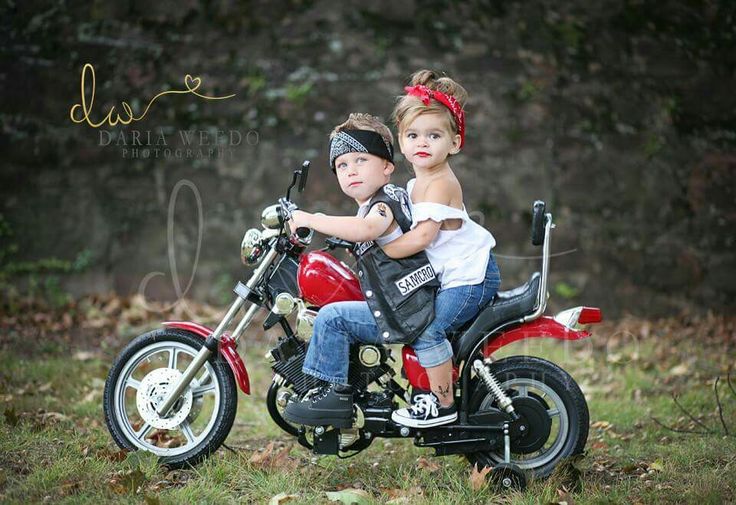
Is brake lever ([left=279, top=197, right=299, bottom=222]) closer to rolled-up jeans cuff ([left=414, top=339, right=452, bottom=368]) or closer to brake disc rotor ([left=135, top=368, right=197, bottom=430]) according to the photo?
rolled-up jeans cuff ([left=414, top=339, right=452, bottom=368])

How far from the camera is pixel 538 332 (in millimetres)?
3561

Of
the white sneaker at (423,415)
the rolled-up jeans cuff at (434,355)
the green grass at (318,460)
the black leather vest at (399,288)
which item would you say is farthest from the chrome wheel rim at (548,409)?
the black leather vest at (399,288)

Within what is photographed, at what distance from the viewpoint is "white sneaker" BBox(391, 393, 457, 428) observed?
3553 mm

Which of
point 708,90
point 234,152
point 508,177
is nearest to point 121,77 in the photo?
point 234,152

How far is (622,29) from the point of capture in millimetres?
7219

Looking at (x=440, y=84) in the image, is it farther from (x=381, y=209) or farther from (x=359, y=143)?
(x=381, y=209)

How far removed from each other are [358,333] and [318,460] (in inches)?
35.4

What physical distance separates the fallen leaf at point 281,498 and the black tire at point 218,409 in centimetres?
48

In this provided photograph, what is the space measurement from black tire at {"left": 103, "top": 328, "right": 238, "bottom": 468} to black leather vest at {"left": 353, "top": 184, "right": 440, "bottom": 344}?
2.66ft

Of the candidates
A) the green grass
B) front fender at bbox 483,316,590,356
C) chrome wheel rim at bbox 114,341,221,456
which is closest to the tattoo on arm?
front fender at bbox 483,316,590,356

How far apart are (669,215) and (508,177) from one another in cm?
150

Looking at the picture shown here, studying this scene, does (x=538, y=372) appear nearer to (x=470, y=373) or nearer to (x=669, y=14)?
(x=470, y=373)

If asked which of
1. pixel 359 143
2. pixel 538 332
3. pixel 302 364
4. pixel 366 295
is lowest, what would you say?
pixel 302 364

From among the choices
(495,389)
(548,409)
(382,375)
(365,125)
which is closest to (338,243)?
(365,125)
